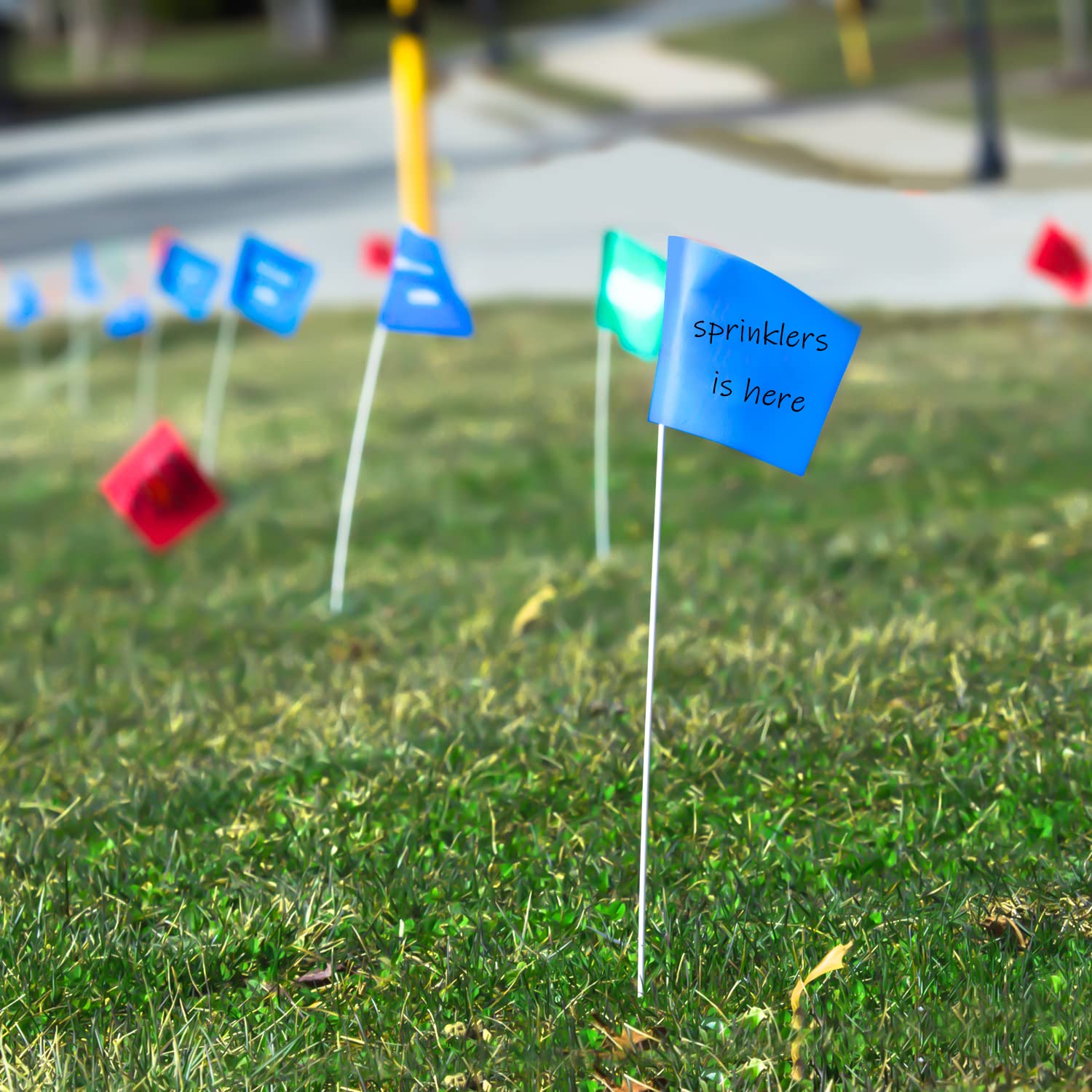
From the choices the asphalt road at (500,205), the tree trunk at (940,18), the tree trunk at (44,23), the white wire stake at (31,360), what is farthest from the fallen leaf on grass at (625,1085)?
the tree trunk at (44,23)

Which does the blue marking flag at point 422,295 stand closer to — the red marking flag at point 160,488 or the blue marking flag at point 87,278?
the red marking flag at point 160,488

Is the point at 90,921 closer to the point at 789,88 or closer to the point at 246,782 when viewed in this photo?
the point at 246,782

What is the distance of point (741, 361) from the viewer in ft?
10.2

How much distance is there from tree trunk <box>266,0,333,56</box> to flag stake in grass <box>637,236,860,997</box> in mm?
38614

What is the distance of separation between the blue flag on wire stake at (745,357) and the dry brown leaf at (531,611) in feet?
7.96

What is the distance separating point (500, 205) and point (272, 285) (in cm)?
1281

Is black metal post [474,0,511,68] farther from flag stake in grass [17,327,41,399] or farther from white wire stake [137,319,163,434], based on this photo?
white wire stake [137,319,163,434]

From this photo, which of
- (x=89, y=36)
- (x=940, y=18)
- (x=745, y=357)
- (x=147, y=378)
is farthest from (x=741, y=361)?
(x=89, y=36)

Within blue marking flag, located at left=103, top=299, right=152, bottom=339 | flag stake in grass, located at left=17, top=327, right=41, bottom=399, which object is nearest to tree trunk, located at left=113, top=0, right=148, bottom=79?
flag stake in grass, located at left=17, top=327, right=41, bottom=399

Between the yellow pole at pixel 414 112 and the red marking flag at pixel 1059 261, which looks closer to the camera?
the red marking flag at pixel 1059 261

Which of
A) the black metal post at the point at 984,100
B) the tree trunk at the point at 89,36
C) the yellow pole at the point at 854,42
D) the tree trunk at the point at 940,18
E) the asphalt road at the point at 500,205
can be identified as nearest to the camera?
the asphalt road at the point at 500,205

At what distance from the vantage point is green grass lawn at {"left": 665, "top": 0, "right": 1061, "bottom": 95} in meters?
27.3

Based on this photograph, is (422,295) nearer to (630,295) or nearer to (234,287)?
(630,295)

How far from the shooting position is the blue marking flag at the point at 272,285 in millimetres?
5719
